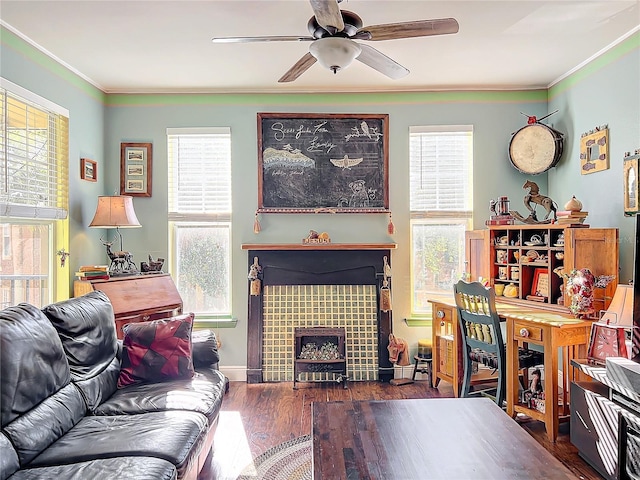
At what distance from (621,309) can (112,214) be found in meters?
3.82

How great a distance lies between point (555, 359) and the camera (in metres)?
3.03

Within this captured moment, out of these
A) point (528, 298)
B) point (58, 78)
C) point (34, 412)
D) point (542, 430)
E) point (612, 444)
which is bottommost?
point (542, 430)

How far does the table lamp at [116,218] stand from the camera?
3.85 metres

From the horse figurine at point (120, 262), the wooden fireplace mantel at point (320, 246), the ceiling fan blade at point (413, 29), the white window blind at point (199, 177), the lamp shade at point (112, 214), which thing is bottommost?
the horse figurine at point (120, 262)

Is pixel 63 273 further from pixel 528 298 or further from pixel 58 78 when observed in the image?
pixel 528 298

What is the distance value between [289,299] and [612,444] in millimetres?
2741

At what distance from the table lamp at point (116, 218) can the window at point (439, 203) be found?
8.58 ft

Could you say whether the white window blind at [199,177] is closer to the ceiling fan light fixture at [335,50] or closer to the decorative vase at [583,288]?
the ceiling fan light fixture at [335,50]

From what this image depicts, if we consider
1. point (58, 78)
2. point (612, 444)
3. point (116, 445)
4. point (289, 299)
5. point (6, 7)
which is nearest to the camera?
point (116, 445)

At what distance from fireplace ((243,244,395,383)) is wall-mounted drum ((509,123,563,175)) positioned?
149 cm

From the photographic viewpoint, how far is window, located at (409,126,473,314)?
4.47 meters

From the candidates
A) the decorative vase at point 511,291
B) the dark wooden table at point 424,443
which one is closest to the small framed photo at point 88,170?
the dark wooden table at point 424,443

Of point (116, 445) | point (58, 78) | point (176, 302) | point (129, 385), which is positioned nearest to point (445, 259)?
point (176, 302)

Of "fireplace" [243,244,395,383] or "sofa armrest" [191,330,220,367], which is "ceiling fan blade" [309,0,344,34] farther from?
"fireplace" [243,244,395,383]
